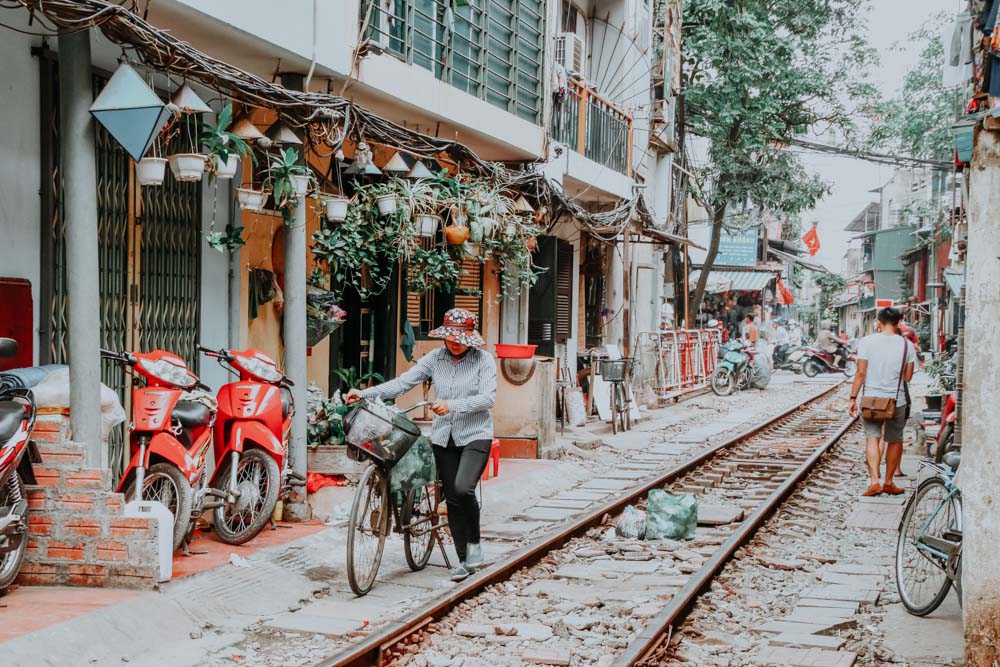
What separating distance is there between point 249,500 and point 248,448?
382mm

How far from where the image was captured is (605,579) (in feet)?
25.8

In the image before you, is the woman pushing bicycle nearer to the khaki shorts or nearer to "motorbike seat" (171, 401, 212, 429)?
"motorbike seat" (171, 401, 212, 429)

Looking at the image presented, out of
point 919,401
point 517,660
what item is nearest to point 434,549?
point 517,660

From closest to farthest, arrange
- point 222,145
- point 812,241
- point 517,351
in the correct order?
point 222,145
point 517,351
point 812,241

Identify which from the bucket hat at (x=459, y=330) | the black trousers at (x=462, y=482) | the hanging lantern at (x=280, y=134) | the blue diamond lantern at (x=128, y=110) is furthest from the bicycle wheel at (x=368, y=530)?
the hanging lantern at (x=280, y=134)

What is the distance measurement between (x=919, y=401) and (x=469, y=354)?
21.4 metres

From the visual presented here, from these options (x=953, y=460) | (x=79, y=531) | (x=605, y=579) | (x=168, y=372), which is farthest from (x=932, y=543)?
(x=79, y=531)

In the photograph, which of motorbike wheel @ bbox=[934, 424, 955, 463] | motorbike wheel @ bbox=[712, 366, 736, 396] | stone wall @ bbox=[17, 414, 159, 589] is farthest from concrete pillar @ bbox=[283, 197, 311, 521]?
motorbike wheel @ bbox=[712, 366, 736, 396]

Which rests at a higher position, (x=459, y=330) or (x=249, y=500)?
(x=459, y=330)

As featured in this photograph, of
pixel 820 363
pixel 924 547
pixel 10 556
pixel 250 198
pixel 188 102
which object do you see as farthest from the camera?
pixel 820 363

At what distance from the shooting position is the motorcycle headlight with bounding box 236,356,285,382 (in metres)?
8.20

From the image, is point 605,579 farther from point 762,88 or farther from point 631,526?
point 762,88

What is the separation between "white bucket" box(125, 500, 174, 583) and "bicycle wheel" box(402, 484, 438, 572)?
159 centimetres

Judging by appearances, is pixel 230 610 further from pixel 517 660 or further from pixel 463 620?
pixel 517 660
